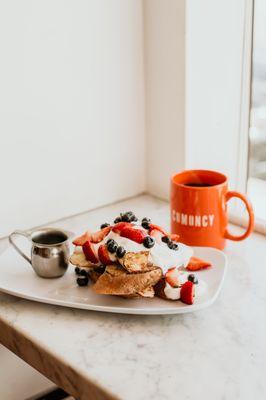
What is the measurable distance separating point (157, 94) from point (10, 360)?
668mm

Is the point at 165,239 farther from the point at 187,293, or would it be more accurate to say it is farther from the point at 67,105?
the point at 67,105

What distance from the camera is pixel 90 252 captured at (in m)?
0.95

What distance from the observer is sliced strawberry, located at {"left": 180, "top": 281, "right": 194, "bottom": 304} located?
90cm

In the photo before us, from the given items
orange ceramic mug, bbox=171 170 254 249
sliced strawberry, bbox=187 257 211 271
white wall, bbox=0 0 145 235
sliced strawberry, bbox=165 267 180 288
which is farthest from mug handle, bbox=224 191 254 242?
white wall, bbox=0 0 145 235

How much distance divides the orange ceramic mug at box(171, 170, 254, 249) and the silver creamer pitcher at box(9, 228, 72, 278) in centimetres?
21

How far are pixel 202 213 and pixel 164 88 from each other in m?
0.37

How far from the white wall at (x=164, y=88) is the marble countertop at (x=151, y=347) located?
0.41 m

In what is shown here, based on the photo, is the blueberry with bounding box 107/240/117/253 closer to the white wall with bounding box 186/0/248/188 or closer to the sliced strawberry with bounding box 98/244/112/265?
the sliced strawberry with bounding box 98/244/112/265

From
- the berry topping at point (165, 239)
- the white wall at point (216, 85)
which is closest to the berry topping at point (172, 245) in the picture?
the berry topping at point (165, 239)

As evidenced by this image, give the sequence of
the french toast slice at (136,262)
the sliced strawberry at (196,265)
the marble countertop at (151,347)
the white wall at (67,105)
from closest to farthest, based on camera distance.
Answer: the marble countertop at (151,347) → the french toast slice at (136,262) → the sliced strawberry at (196,265) → the white wall at (67,105)

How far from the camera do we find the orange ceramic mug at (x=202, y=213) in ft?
3.50

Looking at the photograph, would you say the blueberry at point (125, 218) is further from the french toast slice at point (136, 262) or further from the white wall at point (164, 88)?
the white wall at point (164, 88)

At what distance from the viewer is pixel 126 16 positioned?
1.28 m

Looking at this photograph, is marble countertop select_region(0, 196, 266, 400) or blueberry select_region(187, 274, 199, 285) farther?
blueberry select_region(187, 274, 199, 285)
